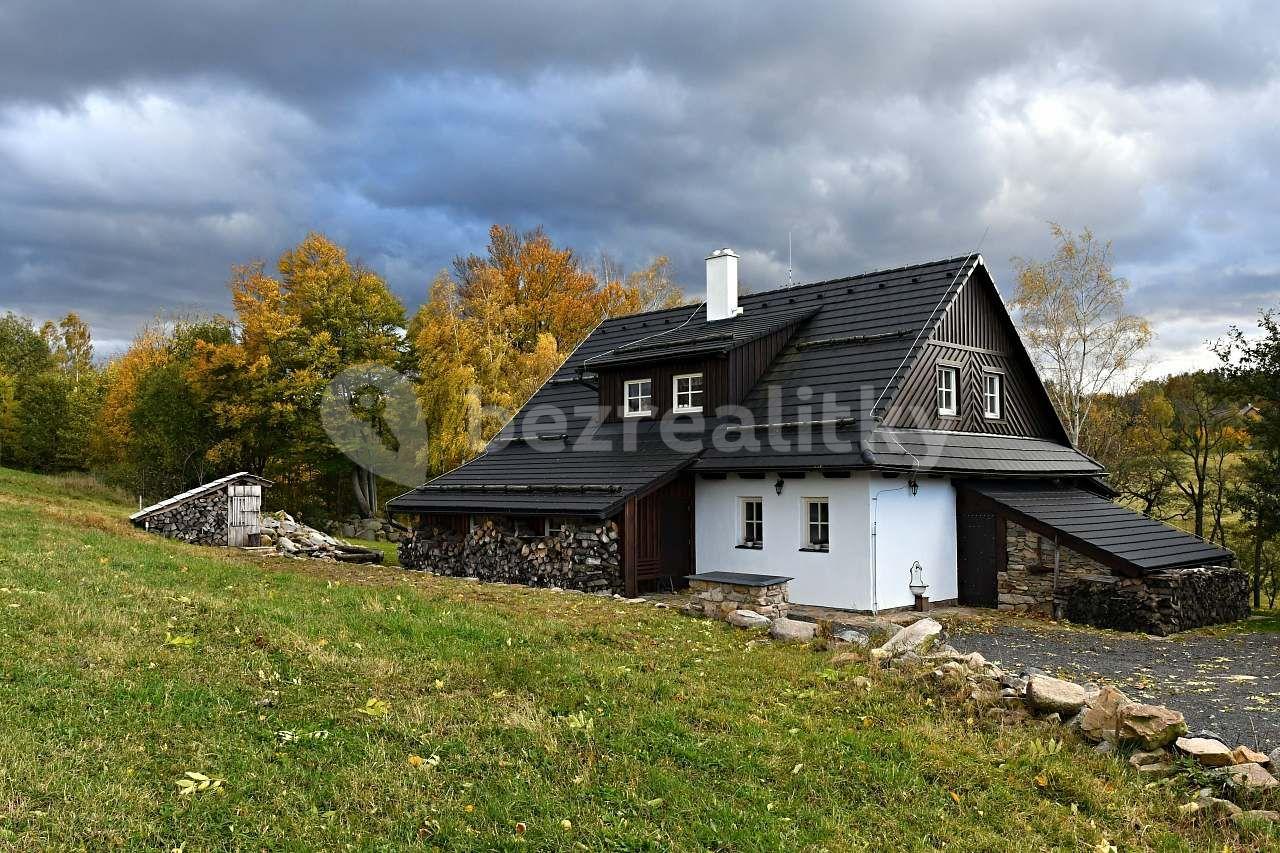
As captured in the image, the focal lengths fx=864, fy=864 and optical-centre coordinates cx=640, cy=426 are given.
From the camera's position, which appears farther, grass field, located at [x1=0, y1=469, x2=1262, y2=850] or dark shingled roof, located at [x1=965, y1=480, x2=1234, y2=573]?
dark shingled roof, located at [x1=965, y1=480, x2=1234, y2=573]

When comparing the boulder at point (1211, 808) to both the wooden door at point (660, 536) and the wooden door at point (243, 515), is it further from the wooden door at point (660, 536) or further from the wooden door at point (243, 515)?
the wooden door at point (243, 515)

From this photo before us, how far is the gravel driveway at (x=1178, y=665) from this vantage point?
322 inches

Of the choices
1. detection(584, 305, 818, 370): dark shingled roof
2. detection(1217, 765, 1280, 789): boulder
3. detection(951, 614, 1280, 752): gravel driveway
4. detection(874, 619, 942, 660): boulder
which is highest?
detection(584, 305, 818, 370): dark shingled roof

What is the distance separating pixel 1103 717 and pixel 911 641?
2715mm

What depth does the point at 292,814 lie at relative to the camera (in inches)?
209

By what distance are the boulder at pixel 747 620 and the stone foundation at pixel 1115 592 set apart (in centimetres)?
655

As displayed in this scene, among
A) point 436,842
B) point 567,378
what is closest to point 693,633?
point 436,842

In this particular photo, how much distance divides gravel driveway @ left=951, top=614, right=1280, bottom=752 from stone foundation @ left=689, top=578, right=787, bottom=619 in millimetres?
2607

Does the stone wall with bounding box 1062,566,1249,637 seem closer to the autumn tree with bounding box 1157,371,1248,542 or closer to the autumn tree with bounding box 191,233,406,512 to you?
the autumn tree with bounding box 1157,371,1248,542

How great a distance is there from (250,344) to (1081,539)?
29.8 m

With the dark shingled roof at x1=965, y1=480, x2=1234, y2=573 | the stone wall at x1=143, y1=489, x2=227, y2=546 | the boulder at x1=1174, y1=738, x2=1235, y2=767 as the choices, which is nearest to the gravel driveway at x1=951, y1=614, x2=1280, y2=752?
the boulder at x1=1174, y1=738, x2=1235, y2=767

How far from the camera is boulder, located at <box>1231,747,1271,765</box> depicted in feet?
21.1

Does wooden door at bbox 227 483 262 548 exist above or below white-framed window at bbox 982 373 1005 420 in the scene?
below

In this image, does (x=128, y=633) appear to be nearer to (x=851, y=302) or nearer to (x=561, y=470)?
(x=561, y=470)
